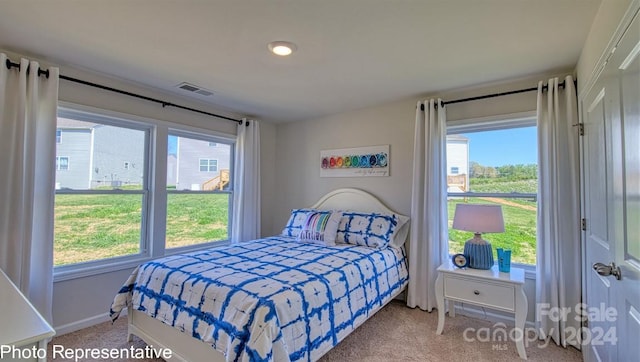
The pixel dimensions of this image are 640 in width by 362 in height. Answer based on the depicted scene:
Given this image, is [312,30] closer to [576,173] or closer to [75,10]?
[75,10]

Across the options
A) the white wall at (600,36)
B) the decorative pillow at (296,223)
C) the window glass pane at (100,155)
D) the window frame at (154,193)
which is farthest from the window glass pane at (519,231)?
the window glass pane at (100,155)

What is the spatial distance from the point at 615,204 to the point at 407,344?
1680 mm

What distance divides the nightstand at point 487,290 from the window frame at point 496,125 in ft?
1.90

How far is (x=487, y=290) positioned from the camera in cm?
236

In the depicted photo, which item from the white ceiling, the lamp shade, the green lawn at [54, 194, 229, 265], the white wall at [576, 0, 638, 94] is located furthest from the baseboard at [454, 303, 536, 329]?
the green lawn at [54, 194, 229, 265]

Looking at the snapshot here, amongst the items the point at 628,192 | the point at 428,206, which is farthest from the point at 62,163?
the point at 628,192

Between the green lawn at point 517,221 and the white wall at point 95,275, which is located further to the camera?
the green lawn at point 517,221

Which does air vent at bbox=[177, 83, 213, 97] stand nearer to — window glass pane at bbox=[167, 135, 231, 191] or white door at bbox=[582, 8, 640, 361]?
window glass pane at bbox=[167, 135, 231, 191]

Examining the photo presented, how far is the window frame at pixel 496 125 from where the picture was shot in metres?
2.76

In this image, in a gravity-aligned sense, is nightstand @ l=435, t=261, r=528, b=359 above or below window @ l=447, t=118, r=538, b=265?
below

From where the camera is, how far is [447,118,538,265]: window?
2.80m

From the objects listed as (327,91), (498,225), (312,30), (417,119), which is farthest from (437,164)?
(312,30)

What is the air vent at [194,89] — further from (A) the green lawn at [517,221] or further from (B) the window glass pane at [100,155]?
(A) the green lawn at [517,221]

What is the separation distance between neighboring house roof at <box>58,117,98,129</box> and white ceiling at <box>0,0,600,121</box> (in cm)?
51
